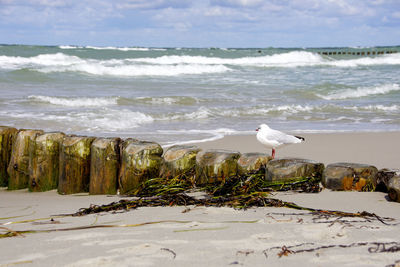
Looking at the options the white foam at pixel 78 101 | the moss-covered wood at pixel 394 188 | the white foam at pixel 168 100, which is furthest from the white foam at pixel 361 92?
the moss-covered wood at pixel 394 188

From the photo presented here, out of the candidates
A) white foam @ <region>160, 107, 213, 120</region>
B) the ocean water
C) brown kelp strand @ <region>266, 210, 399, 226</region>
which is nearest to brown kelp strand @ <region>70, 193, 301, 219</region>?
brown kelp strand @ <region>266, 210, 399, 226</region>

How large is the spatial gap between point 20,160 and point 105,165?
3.33 ft

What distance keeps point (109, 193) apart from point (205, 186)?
94 centimetres

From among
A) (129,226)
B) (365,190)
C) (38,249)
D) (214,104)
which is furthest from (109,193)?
(214,104)

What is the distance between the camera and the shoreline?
6.36 m

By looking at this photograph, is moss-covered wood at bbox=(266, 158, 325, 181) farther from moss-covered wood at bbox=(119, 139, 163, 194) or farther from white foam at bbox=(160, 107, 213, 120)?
white foam at bbox=(160, 107, 213, 120)

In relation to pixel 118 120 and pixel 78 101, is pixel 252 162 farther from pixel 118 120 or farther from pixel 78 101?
pixel 78 101

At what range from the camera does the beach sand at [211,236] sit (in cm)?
239

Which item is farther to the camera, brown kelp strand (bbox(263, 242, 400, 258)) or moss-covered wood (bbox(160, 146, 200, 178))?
moss-covered wood (bbox(160, 146, 200, 178))

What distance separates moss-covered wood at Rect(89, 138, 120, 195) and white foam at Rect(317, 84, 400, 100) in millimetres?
12376

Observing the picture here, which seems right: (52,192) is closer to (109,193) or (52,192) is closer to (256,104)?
(109,193)

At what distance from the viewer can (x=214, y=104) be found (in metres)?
13.5

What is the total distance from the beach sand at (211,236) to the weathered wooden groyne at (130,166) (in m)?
0.20

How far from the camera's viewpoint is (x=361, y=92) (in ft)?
56.0
